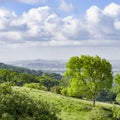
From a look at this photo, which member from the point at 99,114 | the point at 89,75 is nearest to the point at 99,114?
the point at 99,114

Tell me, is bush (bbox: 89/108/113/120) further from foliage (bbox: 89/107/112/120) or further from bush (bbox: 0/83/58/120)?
bush (bbox: 0/83/58/120)

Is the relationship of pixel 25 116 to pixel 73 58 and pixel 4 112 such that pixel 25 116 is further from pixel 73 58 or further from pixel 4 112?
pixel 73 58

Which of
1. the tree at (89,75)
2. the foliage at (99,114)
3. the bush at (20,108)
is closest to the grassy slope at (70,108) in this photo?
the foliage at (99,114)

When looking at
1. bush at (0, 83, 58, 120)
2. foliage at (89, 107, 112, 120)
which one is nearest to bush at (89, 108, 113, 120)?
foliage at (89, 107, 112, 120)

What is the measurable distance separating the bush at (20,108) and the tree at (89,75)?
115 feet

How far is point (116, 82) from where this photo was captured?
6112 centimetres

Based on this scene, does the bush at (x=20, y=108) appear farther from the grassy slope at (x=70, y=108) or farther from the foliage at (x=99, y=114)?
the foliage at (x=99, y=114)

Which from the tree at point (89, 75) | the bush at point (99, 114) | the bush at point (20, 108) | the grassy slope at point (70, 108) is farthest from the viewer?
the tree at point (89, 75)

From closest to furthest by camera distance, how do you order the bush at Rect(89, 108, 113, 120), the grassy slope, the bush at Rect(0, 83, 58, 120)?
the bush at Rect(0, 83, 58, 120)
the grassy slope
the bush at Rect(89, 108, 113, 120)

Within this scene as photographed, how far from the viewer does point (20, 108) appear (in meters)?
32.3

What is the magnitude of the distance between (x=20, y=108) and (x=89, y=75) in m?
38.6

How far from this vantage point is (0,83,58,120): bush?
31109 millimetres

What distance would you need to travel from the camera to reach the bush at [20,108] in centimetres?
3111

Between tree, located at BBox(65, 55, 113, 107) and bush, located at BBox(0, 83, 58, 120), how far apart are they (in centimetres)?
3516
